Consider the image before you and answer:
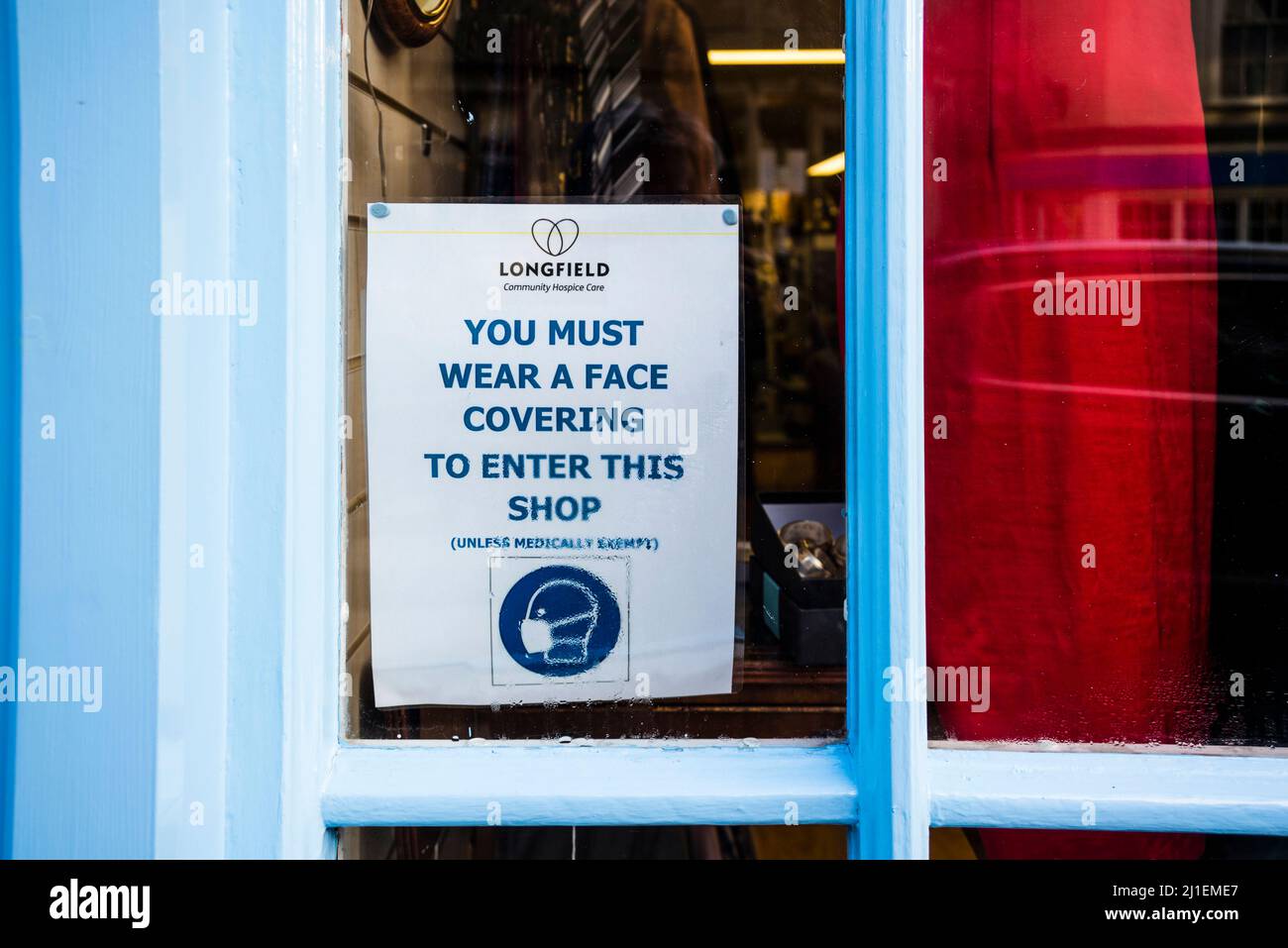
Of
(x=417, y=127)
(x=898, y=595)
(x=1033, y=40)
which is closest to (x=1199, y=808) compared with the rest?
(x=898, y=595)

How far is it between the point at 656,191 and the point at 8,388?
81 cm

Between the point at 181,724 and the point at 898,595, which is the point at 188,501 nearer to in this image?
the point at 181,724

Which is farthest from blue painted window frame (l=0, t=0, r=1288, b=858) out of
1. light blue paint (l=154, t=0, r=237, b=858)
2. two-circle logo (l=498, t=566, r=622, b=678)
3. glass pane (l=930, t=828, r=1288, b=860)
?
two-circle logo (l=498, t=566, r=622, b=678)

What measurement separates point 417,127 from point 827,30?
57 cm

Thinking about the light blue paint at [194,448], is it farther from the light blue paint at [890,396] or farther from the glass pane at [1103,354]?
the glass pane at [1103,354]

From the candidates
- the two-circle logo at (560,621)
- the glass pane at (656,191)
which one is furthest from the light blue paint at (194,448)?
the two-circle logo at (560,621)

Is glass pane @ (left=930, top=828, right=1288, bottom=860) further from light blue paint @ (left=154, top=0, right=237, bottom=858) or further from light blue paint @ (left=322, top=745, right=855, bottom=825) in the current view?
light blue paint @ (left=154, top=0, right=237, bottom=858)

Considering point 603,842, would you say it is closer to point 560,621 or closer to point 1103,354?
point 560,621

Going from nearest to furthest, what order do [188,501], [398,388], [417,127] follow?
[188,501], [398,388], [417,127]

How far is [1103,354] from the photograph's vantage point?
1.31 m

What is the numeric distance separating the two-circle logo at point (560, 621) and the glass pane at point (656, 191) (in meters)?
0.06

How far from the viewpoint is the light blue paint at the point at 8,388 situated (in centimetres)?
109

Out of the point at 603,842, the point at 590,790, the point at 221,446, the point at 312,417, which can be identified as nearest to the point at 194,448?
the point at 221,446
